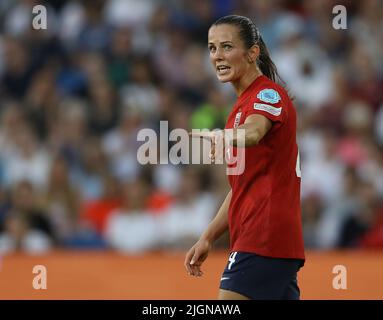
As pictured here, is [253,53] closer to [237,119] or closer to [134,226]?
[237,119]

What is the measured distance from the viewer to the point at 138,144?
10086 mm

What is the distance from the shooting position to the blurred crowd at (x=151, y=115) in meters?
9.08

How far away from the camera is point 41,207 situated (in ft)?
30.5

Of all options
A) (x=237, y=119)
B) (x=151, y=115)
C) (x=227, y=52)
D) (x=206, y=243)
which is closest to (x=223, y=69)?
(x=227, y=52)

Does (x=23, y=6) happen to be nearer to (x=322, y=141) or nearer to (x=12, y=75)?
(x=12, y=75)

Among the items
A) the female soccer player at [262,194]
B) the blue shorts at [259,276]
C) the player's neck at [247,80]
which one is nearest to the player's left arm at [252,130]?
the female soccer player at [262,194]

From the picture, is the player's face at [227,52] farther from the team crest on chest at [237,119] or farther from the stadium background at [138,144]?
the stadium background at [138,144]

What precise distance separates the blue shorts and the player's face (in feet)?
2.72

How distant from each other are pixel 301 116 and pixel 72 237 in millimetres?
2652

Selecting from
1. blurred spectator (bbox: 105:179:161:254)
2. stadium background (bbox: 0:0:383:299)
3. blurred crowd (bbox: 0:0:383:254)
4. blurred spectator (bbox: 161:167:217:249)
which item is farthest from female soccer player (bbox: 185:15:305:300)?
blurred spectator (bbox: 105:179:161:254)

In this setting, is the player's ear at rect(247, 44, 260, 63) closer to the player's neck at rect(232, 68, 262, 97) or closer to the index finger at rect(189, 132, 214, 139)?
the player's neck at rect(232, 68, 262, 97)

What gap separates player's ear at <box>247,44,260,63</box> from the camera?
173 inches

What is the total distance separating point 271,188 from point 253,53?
2.13 feet
